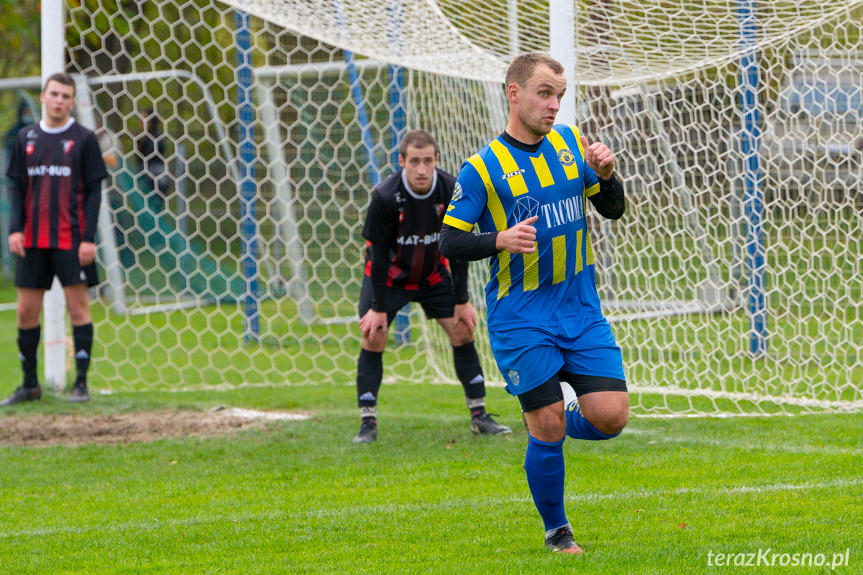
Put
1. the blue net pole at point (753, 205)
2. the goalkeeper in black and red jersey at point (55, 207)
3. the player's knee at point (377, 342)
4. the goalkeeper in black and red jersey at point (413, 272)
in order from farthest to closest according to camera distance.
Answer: the blue net pole at point (753, 205) < the goalkeeper in black and red jersey at point (55, 207) < the player's knee at point (377, 342) < the goalkeeper in black and red jersey at point (413, 272)

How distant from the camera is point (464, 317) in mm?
6359

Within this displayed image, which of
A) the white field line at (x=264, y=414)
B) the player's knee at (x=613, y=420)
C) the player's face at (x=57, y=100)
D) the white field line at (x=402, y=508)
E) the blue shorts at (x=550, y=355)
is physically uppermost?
the player's face at (x=57, y=100)

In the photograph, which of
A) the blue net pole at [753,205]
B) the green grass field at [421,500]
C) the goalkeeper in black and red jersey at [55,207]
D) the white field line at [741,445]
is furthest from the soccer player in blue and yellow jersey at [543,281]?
the goalkeeper in black and red jersey at [55,207]

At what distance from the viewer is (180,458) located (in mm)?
6094

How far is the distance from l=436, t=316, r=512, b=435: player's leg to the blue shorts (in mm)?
2438

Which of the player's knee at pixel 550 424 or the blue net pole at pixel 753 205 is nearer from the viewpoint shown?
the player's knee at pixel 550 424

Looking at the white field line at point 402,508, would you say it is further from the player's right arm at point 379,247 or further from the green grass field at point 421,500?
the player's right arm at point 379,247

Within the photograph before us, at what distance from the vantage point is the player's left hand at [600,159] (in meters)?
3.96

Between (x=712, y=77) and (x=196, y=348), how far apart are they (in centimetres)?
539

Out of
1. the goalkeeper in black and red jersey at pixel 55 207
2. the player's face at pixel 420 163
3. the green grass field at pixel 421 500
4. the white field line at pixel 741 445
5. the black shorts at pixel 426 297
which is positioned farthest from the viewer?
the goalkeeper in black and red jersey at pixel 55 207

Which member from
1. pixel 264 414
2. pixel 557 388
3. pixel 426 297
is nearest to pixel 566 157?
pixel 557 388

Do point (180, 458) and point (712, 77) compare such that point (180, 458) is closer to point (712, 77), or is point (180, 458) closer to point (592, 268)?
point (592, 268)

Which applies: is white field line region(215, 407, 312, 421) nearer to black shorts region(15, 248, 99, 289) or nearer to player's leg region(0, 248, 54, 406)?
black shorts region(15, 248, 99, 289)

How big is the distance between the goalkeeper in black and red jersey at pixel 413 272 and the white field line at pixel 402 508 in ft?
5.32
